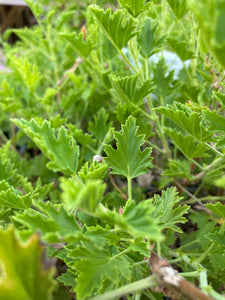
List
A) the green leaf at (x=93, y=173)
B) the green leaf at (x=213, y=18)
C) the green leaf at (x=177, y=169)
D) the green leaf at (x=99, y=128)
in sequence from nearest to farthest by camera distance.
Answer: the green leaf at (x=213, y=18)
the green leaf at (x=93, y=173)
the green leaf at (x=177, y=169)
the green leaf at (x=99, y=128)

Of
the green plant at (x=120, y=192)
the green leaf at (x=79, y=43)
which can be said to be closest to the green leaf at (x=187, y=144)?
the green plant at (x=120, y=192)

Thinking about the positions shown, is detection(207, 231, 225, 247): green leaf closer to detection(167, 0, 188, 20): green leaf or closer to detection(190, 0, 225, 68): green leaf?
detection(190, 0, 225, 68): green leaf

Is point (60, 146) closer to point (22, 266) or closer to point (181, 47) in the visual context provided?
point (22, 266)

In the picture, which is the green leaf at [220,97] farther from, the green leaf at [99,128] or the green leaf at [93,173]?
the green leaf at [99,128]

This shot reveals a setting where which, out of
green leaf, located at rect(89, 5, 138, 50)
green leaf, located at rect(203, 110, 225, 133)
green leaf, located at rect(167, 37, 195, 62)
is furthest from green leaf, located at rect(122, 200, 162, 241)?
green leaf, located at rect(167, 37, 195, 62)

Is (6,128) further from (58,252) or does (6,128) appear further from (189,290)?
(189,290)

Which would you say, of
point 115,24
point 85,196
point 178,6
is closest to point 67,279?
point 85,196
